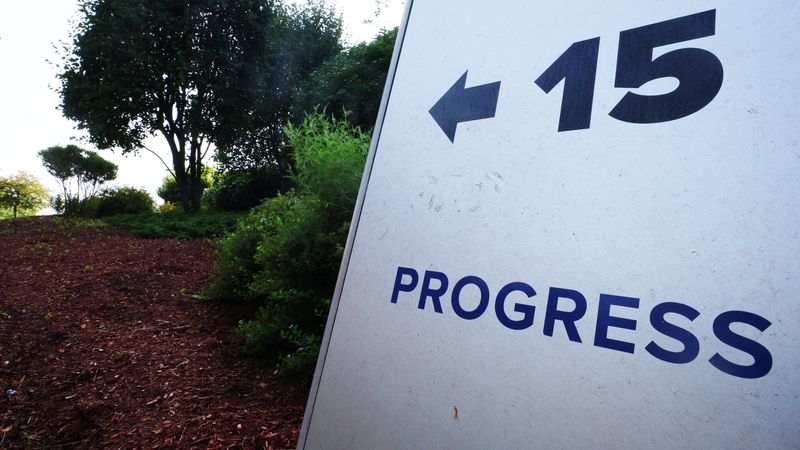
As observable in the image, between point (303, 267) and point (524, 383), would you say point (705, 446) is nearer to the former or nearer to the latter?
point (524, 383)

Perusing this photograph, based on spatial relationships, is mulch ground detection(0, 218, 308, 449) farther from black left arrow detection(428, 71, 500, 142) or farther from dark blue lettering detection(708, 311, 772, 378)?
dark blue lettering detection(708, 311, 772, 378)

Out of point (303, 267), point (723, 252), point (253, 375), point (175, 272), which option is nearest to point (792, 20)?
point (723, 252)

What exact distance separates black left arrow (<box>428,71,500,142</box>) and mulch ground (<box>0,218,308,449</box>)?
1.96m

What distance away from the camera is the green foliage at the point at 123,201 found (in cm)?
1426

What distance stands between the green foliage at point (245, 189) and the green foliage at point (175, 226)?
14.3 ft

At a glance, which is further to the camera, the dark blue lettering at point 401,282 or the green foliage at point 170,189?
the green foliage at point 170,189

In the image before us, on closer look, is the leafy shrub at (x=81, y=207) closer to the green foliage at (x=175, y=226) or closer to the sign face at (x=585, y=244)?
the green foliage at (x=175, y=226)

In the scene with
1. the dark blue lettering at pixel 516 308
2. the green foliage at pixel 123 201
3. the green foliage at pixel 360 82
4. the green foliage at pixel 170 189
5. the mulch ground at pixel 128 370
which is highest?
the green foliage at pixel 360 82

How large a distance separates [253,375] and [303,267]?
92 cm

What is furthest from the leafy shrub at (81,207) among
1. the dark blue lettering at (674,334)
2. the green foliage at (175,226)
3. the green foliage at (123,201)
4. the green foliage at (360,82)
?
the dark blue lettering at (674,334)

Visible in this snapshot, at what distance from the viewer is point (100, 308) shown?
4.15 meters

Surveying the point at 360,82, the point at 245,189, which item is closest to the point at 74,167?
→ the point at 245,189

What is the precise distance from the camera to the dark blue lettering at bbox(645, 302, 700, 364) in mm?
879

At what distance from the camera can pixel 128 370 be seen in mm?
3016
